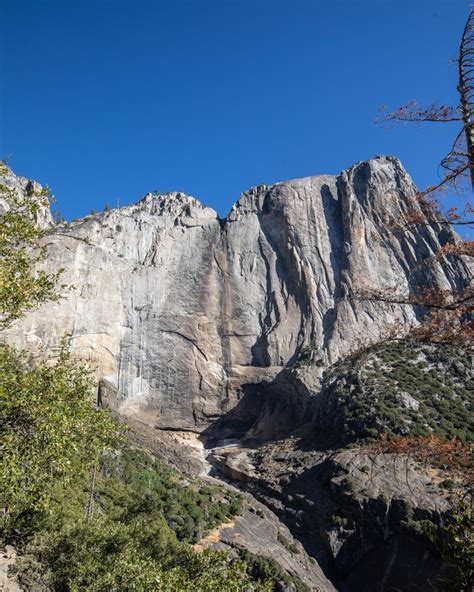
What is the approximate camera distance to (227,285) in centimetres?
5606

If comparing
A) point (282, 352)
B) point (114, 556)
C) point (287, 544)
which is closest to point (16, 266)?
point (114, 556)

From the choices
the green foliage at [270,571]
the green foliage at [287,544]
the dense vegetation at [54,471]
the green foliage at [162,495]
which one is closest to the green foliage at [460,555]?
the dense vegetation at [54,471]

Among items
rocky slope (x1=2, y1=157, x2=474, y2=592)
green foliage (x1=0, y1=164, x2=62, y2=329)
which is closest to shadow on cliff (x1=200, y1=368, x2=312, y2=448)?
rocky slope (x1=2, y1=157, x2=474, y2=592)

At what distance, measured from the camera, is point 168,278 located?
54500 mm

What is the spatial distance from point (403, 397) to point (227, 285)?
1068 inches

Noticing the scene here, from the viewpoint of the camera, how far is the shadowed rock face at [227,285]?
48.1m

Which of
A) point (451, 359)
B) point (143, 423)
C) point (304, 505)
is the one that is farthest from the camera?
A: point (143, 423)

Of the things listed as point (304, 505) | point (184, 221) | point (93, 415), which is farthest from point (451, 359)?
point (93, 415)

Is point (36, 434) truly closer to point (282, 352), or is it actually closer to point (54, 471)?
point (54, 471)

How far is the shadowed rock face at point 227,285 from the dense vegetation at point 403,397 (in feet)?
15.4

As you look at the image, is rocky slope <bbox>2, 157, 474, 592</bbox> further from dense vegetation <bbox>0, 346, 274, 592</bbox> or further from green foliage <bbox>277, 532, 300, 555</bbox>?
dense vegetation <bbox>0, 346, 274, 592</bbox>

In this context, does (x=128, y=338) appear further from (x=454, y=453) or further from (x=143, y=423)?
(x=454, y=453)

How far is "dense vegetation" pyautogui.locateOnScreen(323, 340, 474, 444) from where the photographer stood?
3281 centimetres

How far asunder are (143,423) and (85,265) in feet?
64.6
